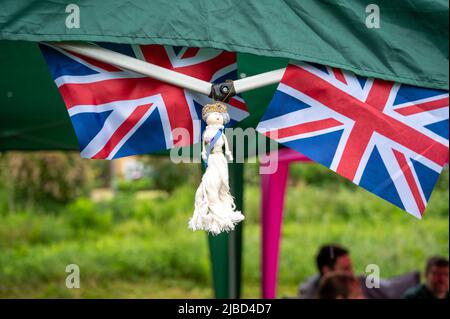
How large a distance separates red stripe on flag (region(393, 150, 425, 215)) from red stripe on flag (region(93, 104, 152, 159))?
0.98m

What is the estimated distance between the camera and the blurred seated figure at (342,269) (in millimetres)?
4895

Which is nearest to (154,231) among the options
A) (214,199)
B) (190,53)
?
(190,53)

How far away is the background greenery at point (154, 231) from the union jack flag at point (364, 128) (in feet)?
13.3

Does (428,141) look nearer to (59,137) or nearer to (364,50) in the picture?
(364,50)

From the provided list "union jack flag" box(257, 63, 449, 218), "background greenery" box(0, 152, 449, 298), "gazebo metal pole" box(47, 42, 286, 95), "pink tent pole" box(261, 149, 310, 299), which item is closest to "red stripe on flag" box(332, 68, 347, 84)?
"union jack flag" box(257, 63, 449, 218)

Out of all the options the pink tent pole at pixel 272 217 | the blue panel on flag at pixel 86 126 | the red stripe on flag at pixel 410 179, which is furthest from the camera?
the pink tent pole at pixel 272 217

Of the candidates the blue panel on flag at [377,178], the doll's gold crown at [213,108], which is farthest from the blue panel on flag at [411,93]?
the doll's gold crown at [213,108]

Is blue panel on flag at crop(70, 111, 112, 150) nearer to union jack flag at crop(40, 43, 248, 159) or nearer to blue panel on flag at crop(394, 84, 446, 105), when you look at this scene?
union jack flag at crop(40, 43, 248, 159)

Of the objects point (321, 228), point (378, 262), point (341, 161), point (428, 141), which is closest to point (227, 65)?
point (341, 161)

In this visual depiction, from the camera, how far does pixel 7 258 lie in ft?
26.2

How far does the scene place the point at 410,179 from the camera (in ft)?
8.41

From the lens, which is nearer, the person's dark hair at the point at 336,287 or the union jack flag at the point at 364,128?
the union jack flag at the point at 364,128

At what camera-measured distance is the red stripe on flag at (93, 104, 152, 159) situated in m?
2.46

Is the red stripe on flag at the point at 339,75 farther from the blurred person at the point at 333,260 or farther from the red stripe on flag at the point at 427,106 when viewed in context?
the blurred person at the point at 333,260
